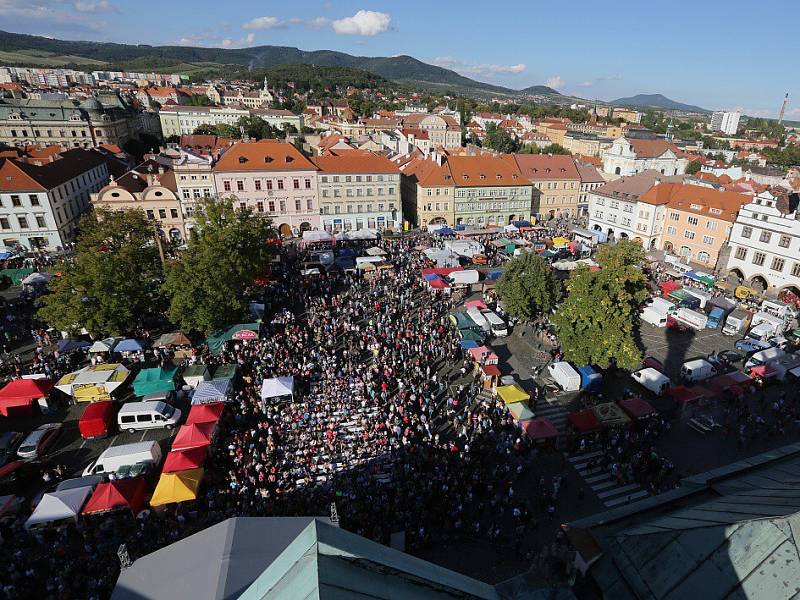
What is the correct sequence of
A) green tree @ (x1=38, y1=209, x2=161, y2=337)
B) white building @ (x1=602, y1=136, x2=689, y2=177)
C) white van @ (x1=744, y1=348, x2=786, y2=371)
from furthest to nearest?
white building @ (x1=602, y1=136, x2=689, y2=177) < white van @ (x1=744, y1=348, x2=786, y2=371) < green tree @ (x1=38, y1=209, x2=161, y2=337)

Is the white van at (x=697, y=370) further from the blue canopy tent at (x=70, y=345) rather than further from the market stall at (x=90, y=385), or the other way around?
the blue canopy tent at (x=70, y=345)

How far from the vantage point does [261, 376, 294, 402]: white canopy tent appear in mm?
21781

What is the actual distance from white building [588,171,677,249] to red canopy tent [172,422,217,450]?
42.4 metres

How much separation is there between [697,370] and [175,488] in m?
26.8

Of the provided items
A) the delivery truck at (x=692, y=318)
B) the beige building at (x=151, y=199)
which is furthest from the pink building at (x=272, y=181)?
the delivery truck at (x=692, y=318)

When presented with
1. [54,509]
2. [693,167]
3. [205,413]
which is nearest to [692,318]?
[205,413]

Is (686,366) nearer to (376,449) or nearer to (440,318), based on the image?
(440,318)

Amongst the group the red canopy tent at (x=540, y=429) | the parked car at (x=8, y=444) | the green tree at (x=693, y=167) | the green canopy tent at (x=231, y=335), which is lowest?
the parked car at (x=8, y=444)

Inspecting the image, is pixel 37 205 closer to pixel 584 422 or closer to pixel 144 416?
pixel 144 416

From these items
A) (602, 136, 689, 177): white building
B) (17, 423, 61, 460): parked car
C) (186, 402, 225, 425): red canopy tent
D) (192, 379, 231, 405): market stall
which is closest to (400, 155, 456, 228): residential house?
(602, 136, 689, 177): white building

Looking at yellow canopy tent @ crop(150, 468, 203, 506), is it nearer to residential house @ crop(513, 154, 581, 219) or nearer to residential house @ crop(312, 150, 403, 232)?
residential house @ crop(312, 150, 403, 232)

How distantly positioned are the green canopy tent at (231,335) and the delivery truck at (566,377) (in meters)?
17.7

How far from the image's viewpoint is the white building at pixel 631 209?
154 feet

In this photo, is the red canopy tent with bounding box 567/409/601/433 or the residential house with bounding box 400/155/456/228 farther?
the residential house with bounding box 400/155/456/228
